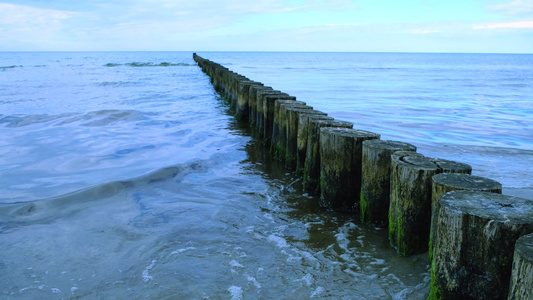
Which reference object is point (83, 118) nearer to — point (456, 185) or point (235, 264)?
point (235, 264)

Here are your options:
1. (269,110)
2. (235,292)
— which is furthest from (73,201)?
(269,110)

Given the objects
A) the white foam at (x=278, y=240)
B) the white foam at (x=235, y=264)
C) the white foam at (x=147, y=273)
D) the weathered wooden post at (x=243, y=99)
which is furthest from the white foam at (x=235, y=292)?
the weathered wooden post at (x=243, y=99)

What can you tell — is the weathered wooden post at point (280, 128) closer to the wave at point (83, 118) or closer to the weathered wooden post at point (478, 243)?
the weathered wooden post at point (478, 243)

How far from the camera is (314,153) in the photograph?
16.1ft

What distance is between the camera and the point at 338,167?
14.1 feet

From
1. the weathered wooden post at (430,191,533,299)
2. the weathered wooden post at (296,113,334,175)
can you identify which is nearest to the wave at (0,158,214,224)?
the weathered wooden post at (296,113,334,175)

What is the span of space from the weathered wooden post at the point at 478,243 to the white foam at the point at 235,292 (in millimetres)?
1344

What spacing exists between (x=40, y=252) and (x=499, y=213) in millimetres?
3574

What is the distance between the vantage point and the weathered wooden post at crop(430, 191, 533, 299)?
7.07 feet

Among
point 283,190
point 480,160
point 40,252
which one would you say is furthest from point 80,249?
point 480,160

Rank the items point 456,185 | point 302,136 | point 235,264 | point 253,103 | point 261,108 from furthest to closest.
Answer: point 253,103 → point 261,108 → point 302,136 → point 235,264 → point 456,185

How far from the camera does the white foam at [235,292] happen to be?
301 cm

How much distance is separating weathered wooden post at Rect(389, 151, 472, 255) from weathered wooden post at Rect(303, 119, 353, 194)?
1374mm

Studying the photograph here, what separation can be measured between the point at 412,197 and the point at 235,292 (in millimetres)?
1513
